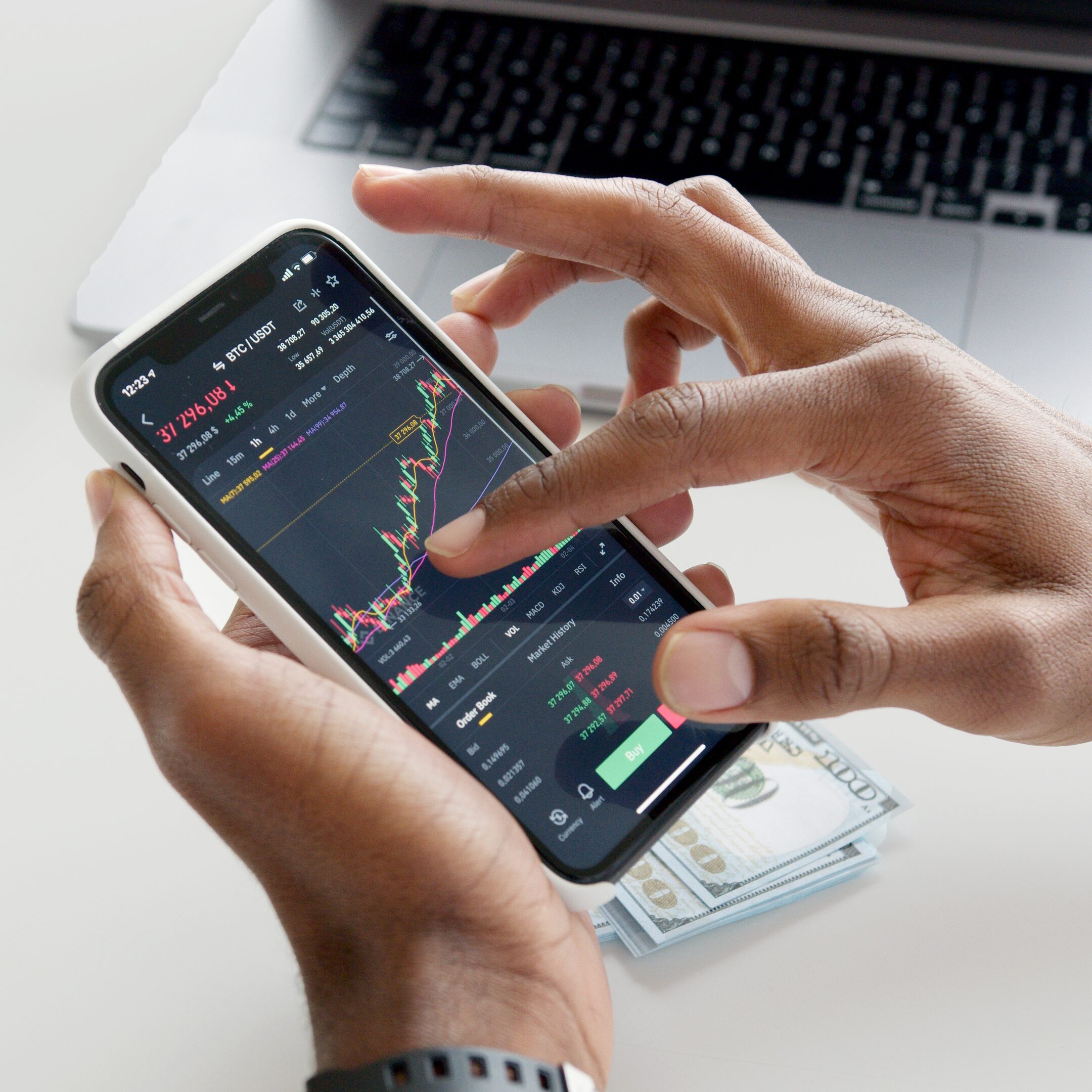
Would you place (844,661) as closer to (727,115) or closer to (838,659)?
(838,659)

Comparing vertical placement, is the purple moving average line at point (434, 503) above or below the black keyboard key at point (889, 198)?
below

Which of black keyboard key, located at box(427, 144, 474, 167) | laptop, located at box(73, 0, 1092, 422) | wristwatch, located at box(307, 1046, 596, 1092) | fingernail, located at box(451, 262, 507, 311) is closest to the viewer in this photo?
wristwatch, located at box(307, 1046, 596, 1092)

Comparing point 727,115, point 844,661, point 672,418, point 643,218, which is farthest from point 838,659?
point 727,115

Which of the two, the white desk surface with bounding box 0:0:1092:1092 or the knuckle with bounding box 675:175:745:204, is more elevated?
the knuckle with bounding box 675:175:745:204

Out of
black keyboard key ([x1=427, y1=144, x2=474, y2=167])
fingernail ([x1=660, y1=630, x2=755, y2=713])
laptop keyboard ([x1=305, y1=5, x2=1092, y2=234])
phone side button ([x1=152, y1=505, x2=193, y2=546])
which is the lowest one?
fingernail ([x1=660, y1=630, x2=755, y2=713])

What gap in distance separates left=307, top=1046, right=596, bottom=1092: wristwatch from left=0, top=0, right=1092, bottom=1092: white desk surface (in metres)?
0.11

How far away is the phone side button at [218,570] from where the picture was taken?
0.70m

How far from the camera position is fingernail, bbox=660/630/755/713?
1.93 feet

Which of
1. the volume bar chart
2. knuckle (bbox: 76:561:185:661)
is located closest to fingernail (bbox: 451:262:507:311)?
the volume bar chart

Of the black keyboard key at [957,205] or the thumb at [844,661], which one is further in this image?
the black keyboard key at [957,205]

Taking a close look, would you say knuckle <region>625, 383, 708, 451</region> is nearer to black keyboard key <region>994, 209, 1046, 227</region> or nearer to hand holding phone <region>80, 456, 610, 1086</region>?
hand holding phone <region>80, 456, 610, 1086</region>

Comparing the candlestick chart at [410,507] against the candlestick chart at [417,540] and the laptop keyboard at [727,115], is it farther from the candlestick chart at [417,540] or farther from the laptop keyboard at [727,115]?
the laptop keyboard at [727,115]

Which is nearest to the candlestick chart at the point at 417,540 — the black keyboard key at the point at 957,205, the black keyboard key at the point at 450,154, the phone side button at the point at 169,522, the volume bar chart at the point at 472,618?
the volume bar chart at the point at 472,618

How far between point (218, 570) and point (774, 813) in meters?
0.40
